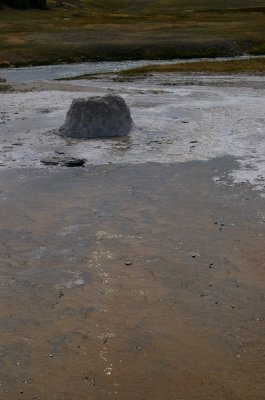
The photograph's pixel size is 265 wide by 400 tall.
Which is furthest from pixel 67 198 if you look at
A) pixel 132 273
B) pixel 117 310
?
pixel 117 310

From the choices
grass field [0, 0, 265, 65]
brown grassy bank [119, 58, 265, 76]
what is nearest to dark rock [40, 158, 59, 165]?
brown grassy bank [119, 58, 265, 76]

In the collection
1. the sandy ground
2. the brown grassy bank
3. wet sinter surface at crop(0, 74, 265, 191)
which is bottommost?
the brown grassy bank

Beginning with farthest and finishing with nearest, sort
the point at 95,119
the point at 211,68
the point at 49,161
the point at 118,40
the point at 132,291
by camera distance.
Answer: the point at 118,40 → the point at 211,68 → the point at 95,119 → the point at 49,161 → the point at 132,291

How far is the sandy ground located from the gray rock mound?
2.58 feet

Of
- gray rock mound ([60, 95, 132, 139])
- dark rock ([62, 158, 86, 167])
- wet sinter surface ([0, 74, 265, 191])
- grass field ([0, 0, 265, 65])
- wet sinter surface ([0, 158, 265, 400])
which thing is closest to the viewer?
wet sinter surface ([0, 158, 265, 400])

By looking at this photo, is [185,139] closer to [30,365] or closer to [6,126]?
[6,126]

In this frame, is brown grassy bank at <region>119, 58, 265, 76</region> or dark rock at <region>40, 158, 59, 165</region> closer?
dark rock at <region>40, 158, 59, 165</region>

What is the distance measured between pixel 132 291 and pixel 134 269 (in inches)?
30.3

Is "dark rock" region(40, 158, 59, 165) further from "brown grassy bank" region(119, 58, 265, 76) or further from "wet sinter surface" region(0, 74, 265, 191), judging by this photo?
"brown grassy bank" region(119, 58, 265, 76)

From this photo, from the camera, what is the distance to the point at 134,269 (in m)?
9.98

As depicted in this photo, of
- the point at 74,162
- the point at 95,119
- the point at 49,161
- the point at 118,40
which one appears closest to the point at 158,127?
the point at 95,119

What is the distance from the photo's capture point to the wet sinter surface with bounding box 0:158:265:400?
7.23m

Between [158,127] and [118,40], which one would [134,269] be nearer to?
[158,127]

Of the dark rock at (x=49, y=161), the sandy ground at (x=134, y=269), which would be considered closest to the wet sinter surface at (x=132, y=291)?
the sandy ground at (x=134, y=269)
